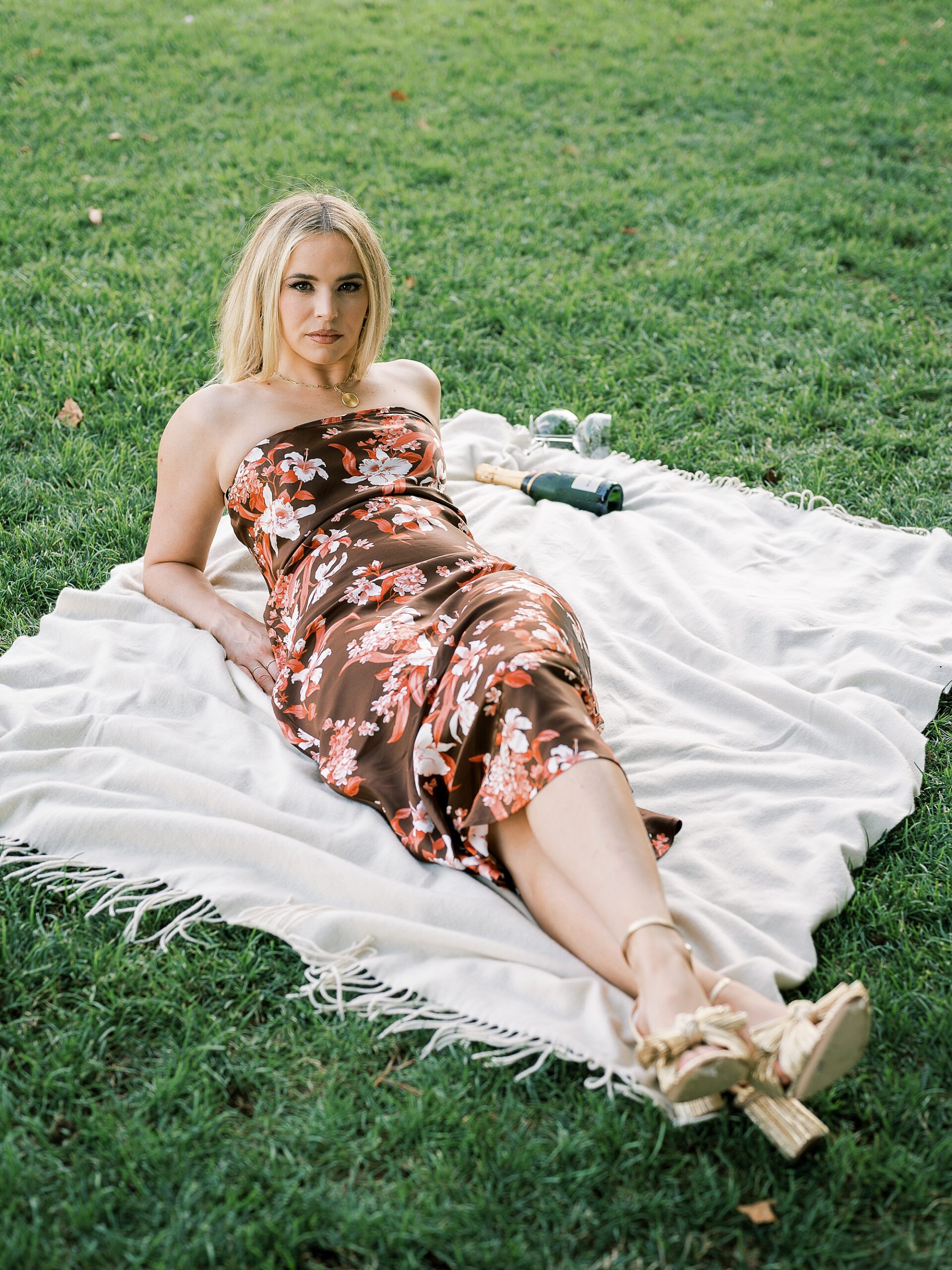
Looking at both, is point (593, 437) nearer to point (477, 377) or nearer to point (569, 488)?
point (569, 488)

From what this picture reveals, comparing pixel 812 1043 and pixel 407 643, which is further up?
pixel 407 643

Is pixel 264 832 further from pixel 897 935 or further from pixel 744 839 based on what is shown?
pixel 897 935

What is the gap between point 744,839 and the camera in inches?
99.7

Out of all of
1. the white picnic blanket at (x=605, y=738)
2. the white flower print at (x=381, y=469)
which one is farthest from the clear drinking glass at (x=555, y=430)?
the white flower print at (x=381, y=469)

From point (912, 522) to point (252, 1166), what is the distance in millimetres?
3095

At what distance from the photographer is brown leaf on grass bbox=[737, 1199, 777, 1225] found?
1.76m

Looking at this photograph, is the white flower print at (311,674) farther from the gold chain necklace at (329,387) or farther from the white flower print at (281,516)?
the gold chain necklace at (329,387)

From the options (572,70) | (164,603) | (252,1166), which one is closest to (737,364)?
(164,603)

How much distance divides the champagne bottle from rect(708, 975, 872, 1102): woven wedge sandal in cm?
236

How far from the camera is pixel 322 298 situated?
302 cm

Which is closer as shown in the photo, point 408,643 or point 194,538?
point 408,643

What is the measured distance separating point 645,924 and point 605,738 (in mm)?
1004

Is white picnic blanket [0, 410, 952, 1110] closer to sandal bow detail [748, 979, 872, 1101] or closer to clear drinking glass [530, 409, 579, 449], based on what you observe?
sandal bow detail [748, 979, 872, 1101]

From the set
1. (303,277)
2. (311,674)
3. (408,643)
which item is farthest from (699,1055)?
(303,277)
